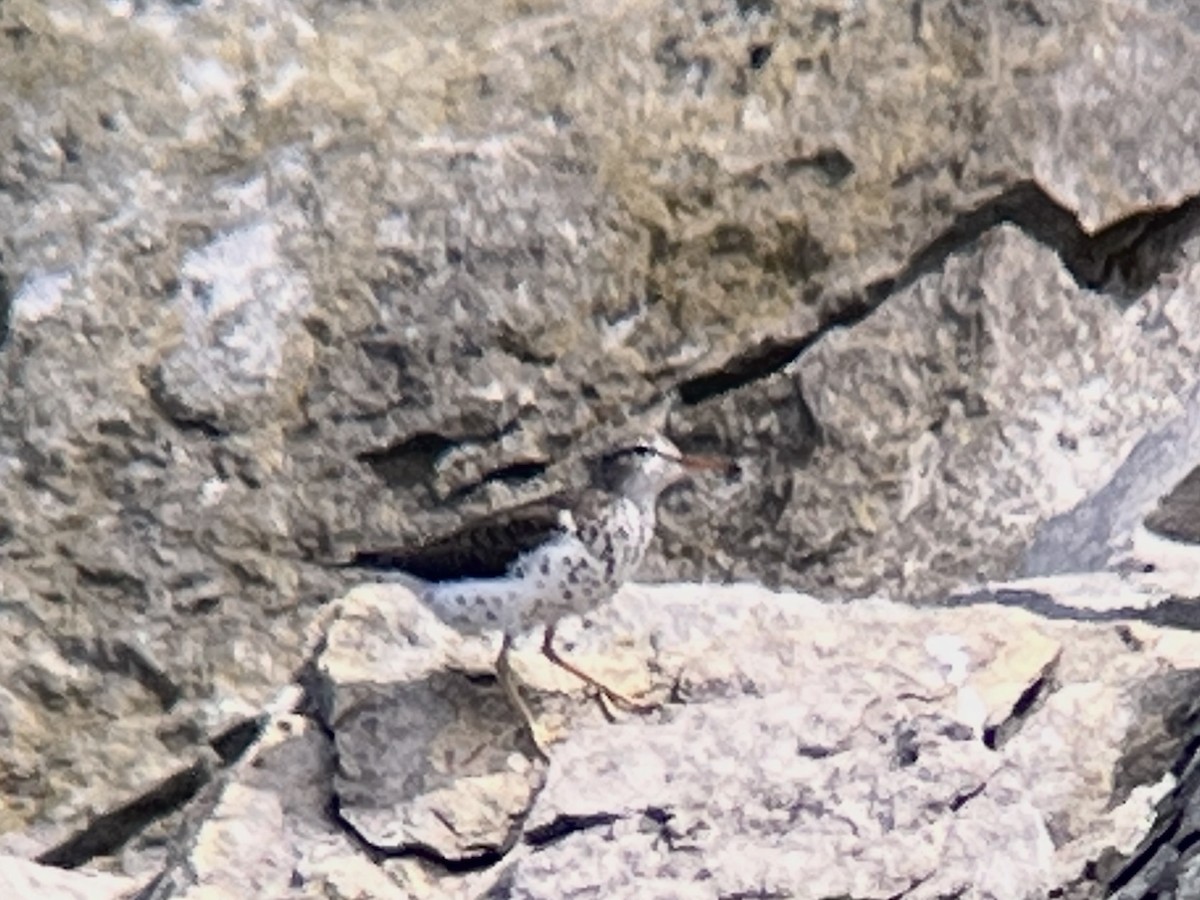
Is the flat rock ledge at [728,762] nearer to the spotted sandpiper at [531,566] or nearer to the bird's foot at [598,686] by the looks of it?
the bird's foot at [598,686]

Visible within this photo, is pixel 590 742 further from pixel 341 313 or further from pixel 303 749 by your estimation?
pixel 341 313

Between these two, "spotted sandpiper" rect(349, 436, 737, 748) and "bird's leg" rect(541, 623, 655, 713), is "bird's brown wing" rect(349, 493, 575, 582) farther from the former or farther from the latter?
"bird's leg" rect(541, 623, 655, 713)

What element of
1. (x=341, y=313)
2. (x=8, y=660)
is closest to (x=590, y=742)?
(x=341, y=313)

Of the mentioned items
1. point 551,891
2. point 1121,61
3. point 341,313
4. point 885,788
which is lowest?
point 551,891

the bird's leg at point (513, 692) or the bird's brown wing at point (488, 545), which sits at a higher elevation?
the bird's brown wing at point (488, 545)

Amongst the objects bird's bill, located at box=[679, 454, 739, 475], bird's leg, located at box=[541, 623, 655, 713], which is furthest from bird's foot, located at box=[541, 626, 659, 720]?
bird's bill, located at box=[679, 454, 739, 475]

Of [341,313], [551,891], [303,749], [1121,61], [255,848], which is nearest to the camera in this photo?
[551,891]

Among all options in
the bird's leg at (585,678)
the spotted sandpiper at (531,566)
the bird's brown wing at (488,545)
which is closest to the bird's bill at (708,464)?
the spotted sandpiper at (531,566)
